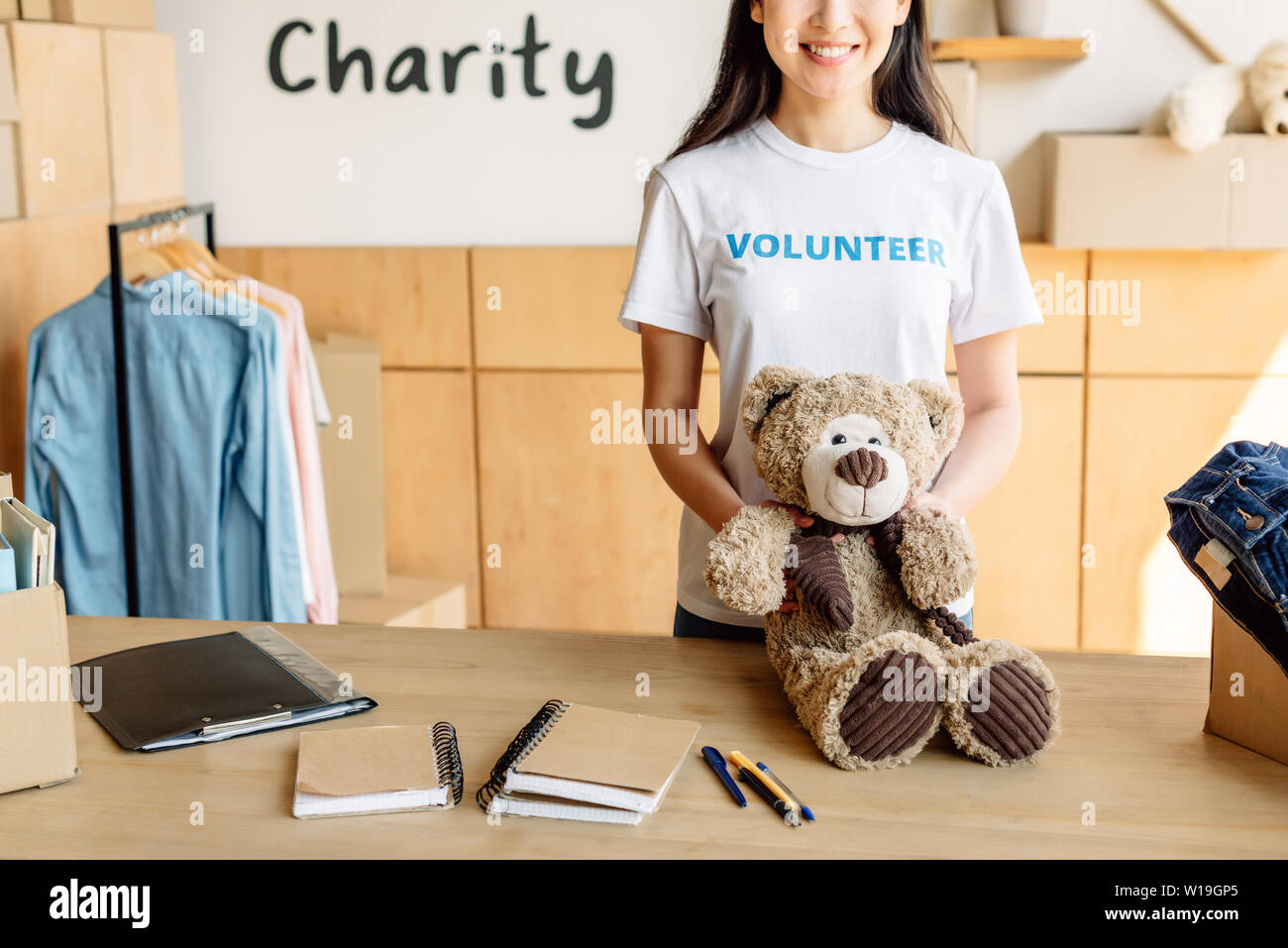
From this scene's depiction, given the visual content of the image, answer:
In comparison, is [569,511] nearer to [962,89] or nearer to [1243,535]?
[962,89]

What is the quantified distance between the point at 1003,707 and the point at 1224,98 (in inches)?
86.1

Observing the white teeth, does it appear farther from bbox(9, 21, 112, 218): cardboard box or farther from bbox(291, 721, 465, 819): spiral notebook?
bbox(9, 21, 112, 218): cardboard box

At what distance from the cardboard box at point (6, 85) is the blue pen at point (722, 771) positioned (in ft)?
6.66

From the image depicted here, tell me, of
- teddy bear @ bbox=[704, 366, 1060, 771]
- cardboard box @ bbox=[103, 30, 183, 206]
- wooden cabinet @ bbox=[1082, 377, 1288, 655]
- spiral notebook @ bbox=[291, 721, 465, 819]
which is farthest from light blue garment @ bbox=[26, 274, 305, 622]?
wooden cabinet @ bbox=[1082, 377, 1288, 655]

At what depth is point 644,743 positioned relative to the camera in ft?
3.40

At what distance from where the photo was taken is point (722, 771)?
1016 mm

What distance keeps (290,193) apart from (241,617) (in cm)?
130

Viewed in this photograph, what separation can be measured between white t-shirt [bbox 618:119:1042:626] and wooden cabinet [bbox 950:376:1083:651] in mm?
1562

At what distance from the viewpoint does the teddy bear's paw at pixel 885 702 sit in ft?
3.21

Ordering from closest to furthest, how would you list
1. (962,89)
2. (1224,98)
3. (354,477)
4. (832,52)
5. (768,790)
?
(768,790) < (832,52) < (1224,98) < (962,89) < (354,477)

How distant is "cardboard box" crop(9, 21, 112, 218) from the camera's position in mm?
2393

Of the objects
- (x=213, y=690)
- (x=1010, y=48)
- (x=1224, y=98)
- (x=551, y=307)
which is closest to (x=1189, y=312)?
(x=1224, y=98)

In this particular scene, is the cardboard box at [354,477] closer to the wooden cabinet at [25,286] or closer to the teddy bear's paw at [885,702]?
the wooden cabinet at [25,286]

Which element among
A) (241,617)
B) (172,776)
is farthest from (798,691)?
(241,617)
